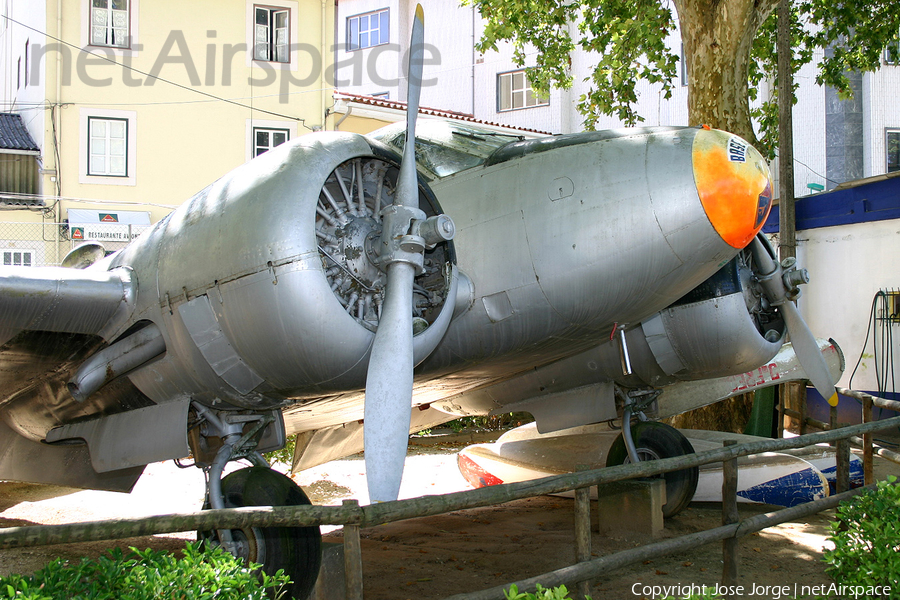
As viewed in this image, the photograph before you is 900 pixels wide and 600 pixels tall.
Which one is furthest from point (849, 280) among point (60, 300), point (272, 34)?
point (272, 34)

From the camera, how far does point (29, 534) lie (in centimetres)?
249

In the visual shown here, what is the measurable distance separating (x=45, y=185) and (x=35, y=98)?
2392 millimetres

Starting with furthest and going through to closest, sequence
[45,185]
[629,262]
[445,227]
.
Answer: [45,185] < [629,262] < [445,227]

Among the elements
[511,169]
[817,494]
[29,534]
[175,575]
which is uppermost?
[511,169]

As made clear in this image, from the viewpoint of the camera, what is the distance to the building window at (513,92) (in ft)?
75.3

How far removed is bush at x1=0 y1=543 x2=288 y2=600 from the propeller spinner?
1.06m

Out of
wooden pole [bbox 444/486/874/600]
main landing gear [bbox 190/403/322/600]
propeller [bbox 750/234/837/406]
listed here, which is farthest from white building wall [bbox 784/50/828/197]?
main landing gear [bbox 190/403/322/600]

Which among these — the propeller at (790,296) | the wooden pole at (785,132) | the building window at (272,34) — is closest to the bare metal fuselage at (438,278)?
the propeller at (790,296)

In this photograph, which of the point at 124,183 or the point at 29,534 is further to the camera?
the point at 124,183

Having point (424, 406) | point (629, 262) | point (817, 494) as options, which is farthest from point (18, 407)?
point (817, 494)

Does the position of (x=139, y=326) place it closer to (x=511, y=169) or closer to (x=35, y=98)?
(x=511, y=169)

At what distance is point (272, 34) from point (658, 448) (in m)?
14.6

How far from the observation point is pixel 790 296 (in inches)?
234

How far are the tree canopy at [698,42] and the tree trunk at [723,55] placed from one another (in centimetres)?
1
